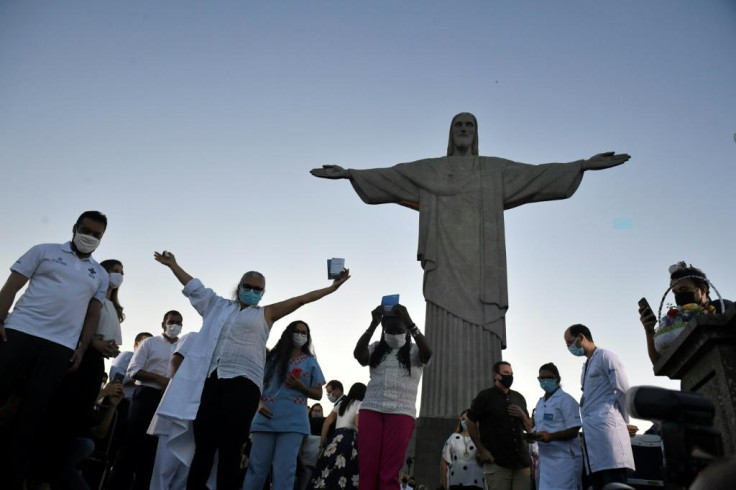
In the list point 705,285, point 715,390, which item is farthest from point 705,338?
point 705,285

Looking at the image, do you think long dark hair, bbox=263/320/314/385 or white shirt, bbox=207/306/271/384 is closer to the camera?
white shirt, bbox=207/306/271/384

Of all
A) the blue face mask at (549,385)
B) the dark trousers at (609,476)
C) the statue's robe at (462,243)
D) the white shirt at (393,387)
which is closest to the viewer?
the dark trousers at (609,476)

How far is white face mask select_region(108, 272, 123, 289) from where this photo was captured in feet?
16.9

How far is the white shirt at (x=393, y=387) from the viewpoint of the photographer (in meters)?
4.80

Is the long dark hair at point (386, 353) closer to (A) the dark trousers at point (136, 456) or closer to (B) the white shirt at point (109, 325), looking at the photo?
(A) the dark trousers at point (136, 456)

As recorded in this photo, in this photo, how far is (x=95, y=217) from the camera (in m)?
4.67

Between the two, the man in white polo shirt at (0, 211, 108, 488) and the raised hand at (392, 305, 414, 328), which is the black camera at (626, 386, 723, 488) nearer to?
the raised hand at (392, 305, 414, 328)

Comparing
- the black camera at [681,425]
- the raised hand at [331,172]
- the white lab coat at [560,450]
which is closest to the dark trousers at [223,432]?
the white lab coat at [560,450]

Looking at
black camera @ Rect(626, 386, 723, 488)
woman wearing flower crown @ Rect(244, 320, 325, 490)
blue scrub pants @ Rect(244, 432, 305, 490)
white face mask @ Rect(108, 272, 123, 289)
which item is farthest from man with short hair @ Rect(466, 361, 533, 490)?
black camera @ Rect(626, 386, 723, 488)

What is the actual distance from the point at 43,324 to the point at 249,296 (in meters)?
1.44

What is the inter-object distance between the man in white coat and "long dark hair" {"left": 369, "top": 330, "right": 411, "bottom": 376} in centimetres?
150

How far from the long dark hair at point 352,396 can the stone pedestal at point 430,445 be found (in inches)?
70.7

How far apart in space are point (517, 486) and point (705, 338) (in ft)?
9.92

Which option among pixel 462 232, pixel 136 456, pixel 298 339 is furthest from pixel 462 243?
pixel 136 456
